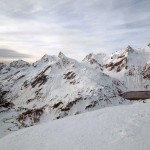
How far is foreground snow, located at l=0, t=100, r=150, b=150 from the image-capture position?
16641 millimetres

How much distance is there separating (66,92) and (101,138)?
11728 centimetres

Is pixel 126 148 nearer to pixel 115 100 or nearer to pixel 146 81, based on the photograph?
pixel 115 100

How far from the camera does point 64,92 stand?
13662 centimetres

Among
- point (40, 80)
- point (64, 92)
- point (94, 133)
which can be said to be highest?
point (40, 80)

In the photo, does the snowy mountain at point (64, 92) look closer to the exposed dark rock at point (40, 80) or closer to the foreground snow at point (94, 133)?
the exposed dark rock at point (40, 80)

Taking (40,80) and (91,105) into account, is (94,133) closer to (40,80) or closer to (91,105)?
(91,105)

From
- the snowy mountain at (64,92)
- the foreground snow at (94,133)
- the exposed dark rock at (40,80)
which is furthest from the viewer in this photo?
the exposed dark rock at (40,80)

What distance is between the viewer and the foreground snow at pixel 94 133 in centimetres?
1664

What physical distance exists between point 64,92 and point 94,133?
118m

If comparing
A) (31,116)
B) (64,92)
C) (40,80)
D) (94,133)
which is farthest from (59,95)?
(94,133)

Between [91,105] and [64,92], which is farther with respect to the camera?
[64,92]

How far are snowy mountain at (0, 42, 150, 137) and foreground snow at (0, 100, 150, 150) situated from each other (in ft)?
250

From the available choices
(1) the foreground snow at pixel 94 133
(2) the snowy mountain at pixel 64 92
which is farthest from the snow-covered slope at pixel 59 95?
(1) the foreground snow at pixel 94 133

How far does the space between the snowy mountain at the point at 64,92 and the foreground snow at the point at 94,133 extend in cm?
7634
